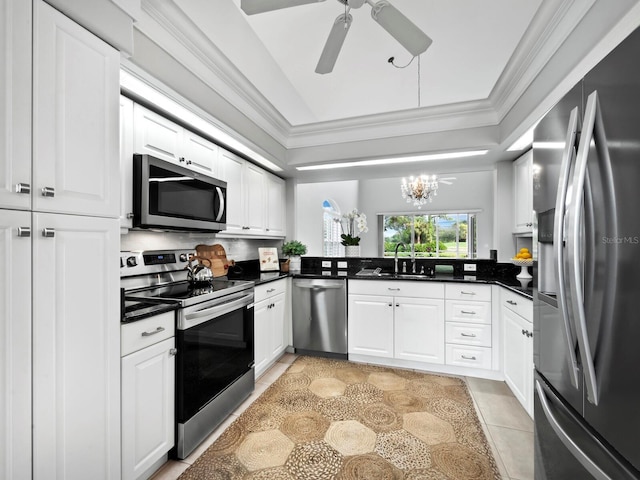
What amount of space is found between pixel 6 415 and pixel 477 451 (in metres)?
2.25

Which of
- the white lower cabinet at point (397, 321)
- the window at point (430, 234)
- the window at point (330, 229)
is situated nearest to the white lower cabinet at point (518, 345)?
the white lower cabinet at point (397, 321)

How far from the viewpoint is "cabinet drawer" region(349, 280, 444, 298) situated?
298 centimetres

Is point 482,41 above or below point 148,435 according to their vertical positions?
above

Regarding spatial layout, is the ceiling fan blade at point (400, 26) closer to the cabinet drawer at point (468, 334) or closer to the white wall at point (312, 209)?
the cabinet drawer at point (468, 334)

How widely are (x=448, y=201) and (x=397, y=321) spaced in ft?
20.0

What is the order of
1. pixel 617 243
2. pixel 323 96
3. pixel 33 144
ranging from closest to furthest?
pixel 617 243
pixel 33 144
pixel 323 96

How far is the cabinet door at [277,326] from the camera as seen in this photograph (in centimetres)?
301

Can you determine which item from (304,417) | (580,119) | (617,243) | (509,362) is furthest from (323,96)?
(509,362)

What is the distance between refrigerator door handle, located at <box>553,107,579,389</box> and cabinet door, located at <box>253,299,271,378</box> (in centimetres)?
219

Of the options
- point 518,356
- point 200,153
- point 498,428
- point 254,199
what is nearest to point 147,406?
point 200,153

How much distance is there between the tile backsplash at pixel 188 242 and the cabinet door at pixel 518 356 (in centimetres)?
262

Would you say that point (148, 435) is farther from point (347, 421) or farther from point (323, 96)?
point (323, 96)

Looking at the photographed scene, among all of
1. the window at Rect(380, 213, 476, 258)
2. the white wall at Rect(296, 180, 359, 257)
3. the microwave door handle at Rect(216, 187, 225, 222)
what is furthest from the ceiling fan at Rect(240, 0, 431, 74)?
the window at Rect(380, 213, 476, 258)

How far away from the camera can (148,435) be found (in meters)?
1.56
